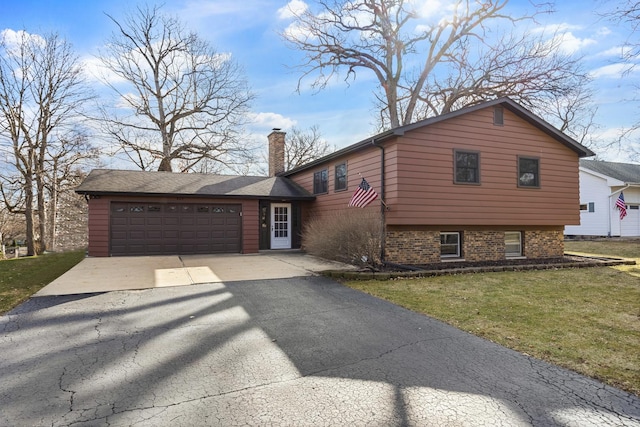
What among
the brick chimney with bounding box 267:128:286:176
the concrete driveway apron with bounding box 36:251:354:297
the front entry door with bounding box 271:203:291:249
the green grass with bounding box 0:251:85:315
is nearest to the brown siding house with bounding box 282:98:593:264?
the concrete driveway apron with bounding box 36:251:354:297

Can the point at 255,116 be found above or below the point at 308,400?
above

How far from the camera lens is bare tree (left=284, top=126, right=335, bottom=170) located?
108 ft

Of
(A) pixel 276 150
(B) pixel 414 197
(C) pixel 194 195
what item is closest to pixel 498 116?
(B) pixel 414 197

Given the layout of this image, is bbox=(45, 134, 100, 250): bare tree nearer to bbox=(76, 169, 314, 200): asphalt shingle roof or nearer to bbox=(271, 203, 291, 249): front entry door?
bbox=(76, 169, 314, 200): asphalt shingle roof

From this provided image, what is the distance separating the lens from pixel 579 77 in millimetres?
18312

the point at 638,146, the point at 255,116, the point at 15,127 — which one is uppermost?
the point at 255,116

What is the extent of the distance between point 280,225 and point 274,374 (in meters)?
12.2

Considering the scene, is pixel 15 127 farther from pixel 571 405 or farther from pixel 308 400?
pixel 571 405

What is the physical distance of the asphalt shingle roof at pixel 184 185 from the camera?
12.7 m

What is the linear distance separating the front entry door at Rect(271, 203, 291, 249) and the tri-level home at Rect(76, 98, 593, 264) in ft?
0.15

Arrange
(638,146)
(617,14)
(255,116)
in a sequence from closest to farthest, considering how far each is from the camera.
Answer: (617,14) < (638,146) < (255,116)

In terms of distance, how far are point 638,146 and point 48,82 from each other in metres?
28.5

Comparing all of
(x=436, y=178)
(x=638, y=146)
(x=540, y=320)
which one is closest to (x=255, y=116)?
(x=436, y=178)

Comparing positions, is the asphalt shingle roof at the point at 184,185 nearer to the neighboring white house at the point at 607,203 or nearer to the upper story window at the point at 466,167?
the upper story window at the point at 466,167
